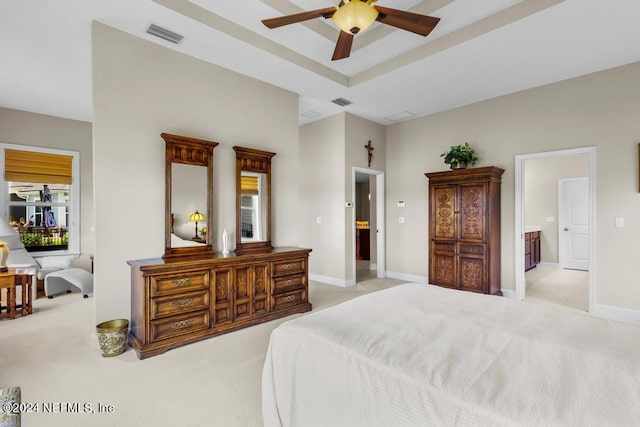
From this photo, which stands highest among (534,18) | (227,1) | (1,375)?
(227,1)

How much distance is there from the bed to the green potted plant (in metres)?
3.50

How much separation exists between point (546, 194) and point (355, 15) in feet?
24.0

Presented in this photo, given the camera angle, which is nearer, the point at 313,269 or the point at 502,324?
the point at 502,324

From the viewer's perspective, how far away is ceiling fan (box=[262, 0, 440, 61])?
7.07 ft

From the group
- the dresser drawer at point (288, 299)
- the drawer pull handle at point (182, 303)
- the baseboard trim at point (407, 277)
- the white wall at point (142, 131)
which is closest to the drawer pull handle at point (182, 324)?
the drawer pull handle at point (182, 303)

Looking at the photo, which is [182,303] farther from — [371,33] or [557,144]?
[557,144]

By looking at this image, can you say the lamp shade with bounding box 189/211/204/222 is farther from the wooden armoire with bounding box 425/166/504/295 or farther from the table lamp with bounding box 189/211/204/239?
the wooden armoire with bounding box 425/166/504/295

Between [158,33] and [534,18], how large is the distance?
140 inches

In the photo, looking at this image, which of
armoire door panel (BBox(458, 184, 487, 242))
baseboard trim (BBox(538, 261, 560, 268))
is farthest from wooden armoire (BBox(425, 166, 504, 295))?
baseboard trim (BBox(538, 261, 560, 268))

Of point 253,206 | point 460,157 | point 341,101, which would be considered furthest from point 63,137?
point 460,157

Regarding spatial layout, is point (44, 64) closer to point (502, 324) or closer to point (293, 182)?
point (293, 182)

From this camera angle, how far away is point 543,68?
3910 millimetres

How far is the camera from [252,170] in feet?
13.4

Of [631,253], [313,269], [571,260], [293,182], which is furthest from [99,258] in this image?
[571,260]
